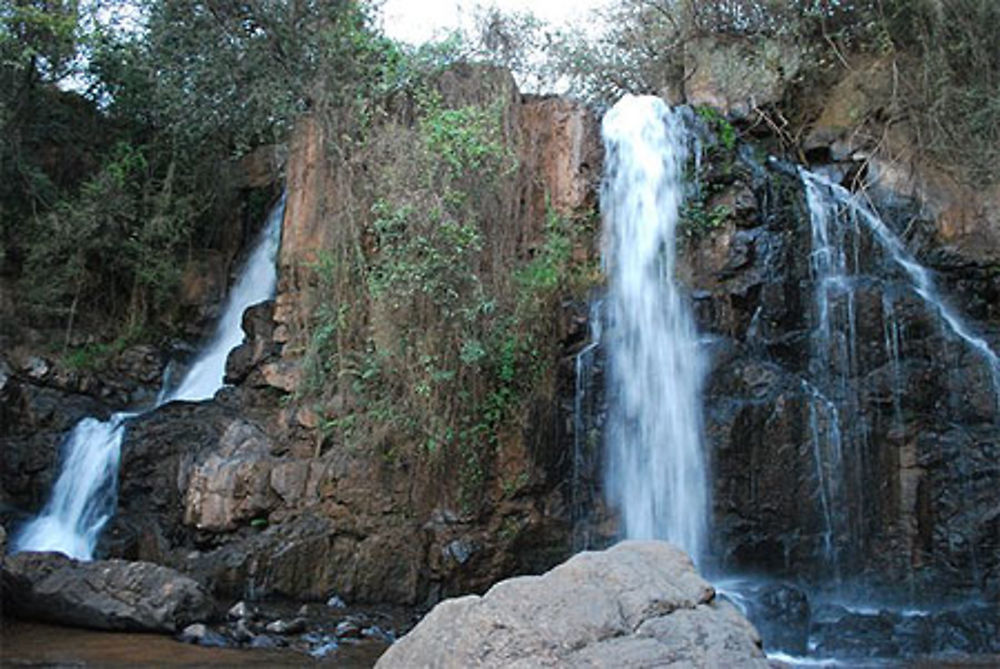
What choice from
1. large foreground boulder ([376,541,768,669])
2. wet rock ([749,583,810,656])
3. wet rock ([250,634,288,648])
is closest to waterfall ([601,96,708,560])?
wet rock ([749,583,810,656])

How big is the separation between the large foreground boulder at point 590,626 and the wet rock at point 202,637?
3.78m

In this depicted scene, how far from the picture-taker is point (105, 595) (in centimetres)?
834

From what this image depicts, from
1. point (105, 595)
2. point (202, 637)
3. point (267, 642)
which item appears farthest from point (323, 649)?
point (105, 595)

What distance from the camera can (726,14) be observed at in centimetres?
1412

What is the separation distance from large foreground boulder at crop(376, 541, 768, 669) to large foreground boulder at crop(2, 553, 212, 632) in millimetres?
4260

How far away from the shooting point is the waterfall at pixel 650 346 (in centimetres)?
977

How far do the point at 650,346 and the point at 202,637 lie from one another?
546 centimetres

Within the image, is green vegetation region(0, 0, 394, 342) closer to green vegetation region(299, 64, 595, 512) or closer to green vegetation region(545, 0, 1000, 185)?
green vegetation region(299, 64, 595, 512)

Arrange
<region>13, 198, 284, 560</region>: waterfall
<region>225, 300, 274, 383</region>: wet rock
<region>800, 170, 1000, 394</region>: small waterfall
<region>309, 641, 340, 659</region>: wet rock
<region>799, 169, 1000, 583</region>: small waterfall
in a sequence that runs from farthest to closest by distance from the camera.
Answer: <region>225, 300, 274, 383</region>: wet rock, <region>13, 198, 284, 560</region>: waterfall, <region>800, 170, 1000, 394</region>: small waterfall, <region>799, 169, 1000, 583</region>: small waterfall, <region>309, 641, 340, 659</region>: wet rock

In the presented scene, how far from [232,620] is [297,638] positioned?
75cm

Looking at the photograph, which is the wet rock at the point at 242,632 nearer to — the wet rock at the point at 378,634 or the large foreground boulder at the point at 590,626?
the wet rock at the point at 378,634

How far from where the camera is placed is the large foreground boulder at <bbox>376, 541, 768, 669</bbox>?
4352mm

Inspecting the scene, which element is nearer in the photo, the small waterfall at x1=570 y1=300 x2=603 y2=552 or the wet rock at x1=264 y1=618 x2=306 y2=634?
the wet rock at x1=264 y1=618 x2=306 y2=634

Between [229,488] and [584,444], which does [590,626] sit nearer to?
[584,444]
